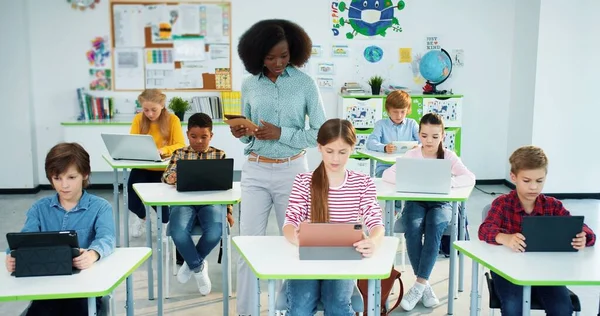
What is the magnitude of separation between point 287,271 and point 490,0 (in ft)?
19.6

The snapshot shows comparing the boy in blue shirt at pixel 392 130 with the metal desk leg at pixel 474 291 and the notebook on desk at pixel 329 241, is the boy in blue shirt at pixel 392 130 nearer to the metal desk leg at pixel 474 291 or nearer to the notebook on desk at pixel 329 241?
the metal desk leg at pixel 474 291

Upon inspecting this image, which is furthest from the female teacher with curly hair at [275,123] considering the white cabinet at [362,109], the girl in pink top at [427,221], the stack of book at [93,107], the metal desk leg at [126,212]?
the stack of book at [93,107]

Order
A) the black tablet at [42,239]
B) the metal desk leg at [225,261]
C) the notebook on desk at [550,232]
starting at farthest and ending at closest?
the metal desk leg at [225,261]
the notebook on desk at [550,232]
the black tablet at [42,239]

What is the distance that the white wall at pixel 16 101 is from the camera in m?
7.18

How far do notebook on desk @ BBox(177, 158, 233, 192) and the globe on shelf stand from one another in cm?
408

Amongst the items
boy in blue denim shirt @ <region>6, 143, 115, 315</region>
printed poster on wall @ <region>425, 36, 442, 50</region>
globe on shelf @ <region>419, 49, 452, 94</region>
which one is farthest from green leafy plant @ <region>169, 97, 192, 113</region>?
boy in blue denim shirt @ <region>6, 143, 115, 315</region>

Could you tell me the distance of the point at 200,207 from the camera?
168 inches

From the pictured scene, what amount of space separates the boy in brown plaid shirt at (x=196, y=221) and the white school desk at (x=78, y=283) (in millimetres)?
1354

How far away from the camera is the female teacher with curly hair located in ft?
11.3

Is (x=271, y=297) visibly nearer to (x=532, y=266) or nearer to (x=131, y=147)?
(x=532, y=266)

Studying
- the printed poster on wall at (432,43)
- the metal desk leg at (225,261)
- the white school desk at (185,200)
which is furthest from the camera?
the printed poster on wall at (432,43)


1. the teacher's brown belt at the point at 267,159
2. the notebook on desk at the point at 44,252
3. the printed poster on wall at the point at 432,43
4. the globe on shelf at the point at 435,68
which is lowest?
Answer: the notebook on desk at the point at 44,252

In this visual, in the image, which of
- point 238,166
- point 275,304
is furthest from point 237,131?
point 238,166

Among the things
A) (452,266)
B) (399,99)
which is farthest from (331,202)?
(399,99)
